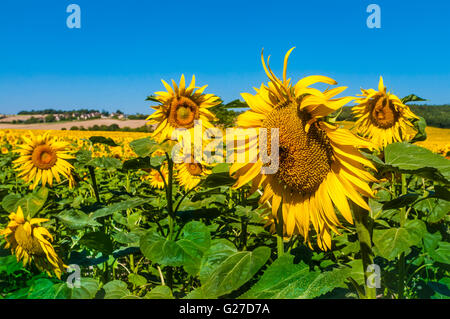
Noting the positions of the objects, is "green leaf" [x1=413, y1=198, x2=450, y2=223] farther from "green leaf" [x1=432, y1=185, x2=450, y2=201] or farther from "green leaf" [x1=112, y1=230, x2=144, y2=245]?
"green leaf" [x1=112, y1=230, x2=144, y2=245]

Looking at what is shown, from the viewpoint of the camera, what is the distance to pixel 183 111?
3.30 m

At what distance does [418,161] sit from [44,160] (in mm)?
3033

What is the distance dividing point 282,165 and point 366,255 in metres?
0.45

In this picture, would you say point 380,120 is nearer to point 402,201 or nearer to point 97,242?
point 402,201

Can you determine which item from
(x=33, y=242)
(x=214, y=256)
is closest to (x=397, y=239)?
(x=214, y=256)

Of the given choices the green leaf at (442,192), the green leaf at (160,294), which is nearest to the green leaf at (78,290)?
the green leaf at (160,294)

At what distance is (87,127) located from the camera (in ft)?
106

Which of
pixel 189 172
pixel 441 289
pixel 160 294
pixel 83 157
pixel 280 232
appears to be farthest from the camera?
pixel 189 172

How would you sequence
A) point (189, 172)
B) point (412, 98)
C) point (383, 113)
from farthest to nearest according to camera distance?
point (189, 172) → point (383, 113) → point (412, 98)

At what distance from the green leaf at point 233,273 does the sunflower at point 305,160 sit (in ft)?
0.62

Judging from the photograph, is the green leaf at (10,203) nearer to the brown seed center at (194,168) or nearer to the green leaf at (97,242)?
the green leaf at (97,242)

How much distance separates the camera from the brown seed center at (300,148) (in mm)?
1392
